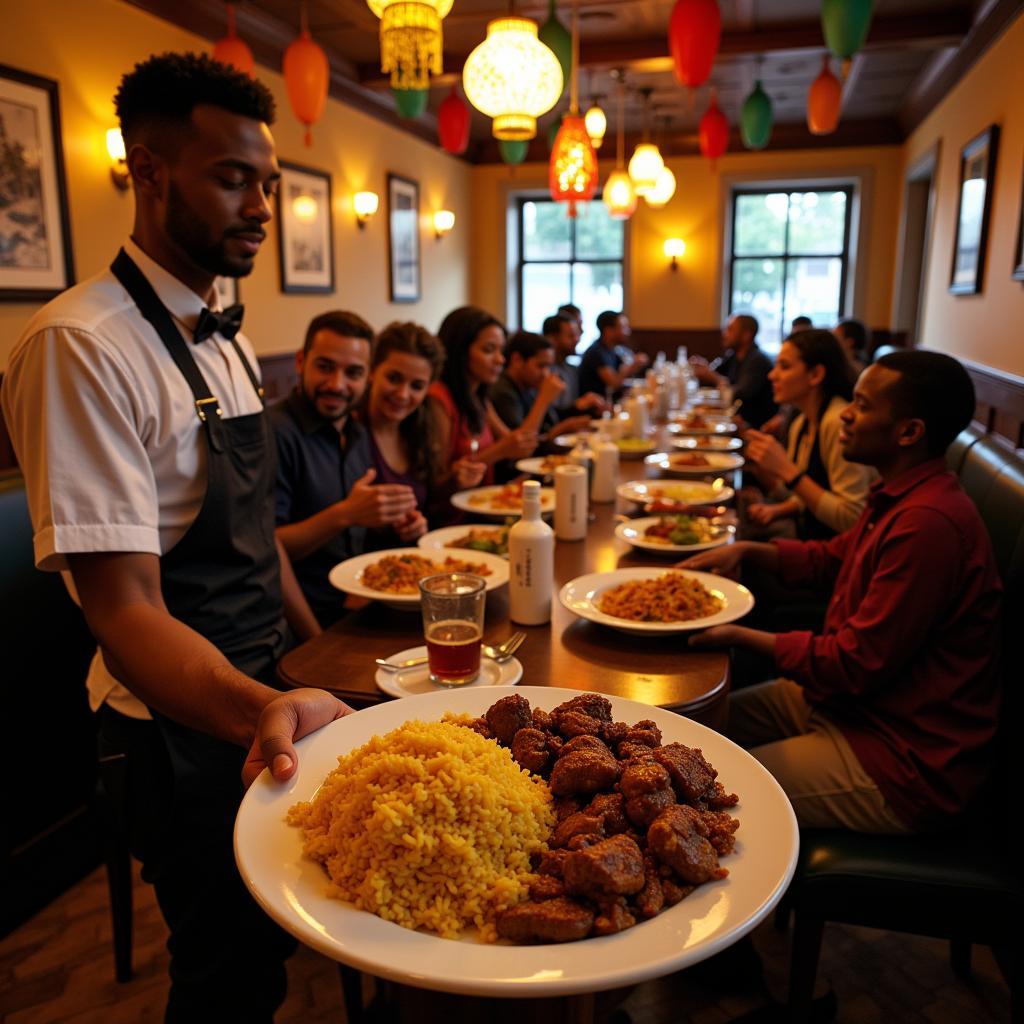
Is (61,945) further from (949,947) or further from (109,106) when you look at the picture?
(109,106)

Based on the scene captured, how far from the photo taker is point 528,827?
0.86 metres

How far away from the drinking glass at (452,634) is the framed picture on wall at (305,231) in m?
5.29

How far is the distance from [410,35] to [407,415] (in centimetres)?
115

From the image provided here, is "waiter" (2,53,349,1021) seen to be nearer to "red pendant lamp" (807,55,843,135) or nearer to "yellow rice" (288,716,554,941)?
"yellow rice" (288,716,554,941)

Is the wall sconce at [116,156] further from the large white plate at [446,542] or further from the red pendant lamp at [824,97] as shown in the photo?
the red pendant lamp at [824,97]

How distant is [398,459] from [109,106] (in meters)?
2.97

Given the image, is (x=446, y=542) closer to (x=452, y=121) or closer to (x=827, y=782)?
(x=827, y=782)

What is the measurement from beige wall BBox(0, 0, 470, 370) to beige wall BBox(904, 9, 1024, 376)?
466 cm

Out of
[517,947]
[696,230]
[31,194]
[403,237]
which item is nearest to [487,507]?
[517,947]

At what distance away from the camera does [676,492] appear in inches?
115

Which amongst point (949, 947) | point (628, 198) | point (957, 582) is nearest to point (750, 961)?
point (949, 947)

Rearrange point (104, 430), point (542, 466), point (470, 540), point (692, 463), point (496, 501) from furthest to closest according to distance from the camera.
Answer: point (692, 463)
point (542, 466)
point (496, 501)
point (470, 540)
point (104, 430)

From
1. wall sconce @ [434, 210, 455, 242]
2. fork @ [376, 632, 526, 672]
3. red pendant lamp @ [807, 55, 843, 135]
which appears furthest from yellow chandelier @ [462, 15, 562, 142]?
wall sconce @ [434, 210, 455, 242]

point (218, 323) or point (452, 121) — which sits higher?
point (452, 121)
